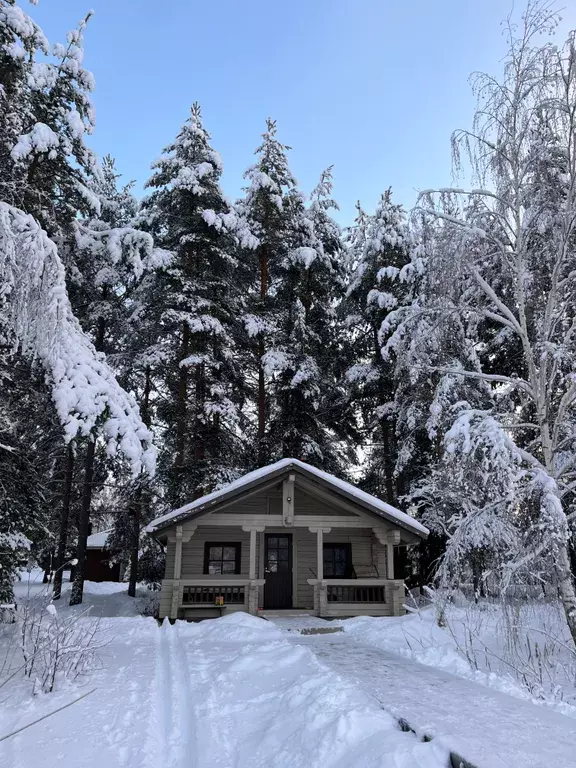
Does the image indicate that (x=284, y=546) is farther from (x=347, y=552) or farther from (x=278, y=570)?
(x=347, y=552)

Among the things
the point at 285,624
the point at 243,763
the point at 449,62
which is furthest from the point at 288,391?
the point at 243,763

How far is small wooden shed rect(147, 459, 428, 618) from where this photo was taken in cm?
1391

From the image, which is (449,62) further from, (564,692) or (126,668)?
(126,668)

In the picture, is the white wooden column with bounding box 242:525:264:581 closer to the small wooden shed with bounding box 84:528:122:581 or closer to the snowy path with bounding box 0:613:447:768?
the snowy path with bounding box 0:613:447:768

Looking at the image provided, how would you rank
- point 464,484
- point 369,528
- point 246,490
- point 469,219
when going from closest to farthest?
point 464,484 < point 469,219 < point 246,490 < point 369,528

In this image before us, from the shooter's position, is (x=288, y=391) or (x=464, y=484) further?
(x=288, y=391)

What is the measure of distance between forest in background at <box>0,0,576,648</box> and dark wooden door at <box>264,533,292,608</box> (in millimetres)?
2889

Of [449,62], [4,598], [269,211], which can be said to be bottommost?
[4,598]

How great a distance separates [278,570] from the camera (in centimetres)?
1570

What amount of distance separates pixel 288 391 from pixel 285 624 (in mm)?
10081

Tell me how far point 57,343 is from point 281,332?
553 inches

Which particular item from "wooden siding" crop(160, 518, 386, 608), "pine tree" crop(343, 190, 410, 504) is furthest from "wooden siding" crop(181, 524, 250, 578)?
"pine tree" crop(343, 190, 410, 504)

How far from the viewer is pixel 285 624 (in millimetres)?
11992

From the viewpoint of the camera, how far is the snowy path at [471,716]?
11.8ft
